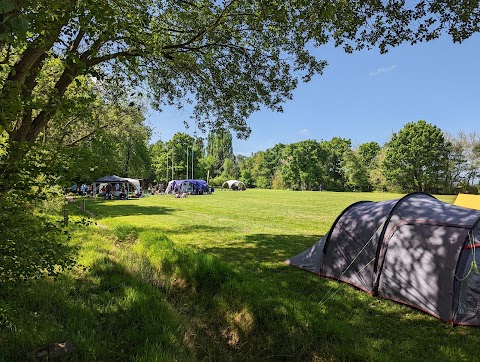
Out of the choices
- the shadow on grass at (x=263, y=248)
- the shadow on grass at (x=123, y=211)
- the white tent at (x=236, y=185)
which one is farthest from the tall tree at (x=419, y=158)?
the shadow on grass at (x=263, y=248)

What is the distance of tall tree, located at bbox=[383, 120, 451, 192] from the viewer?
58250 mm

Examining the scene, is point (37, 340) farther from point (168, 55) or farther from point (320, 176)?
point (320, 176)

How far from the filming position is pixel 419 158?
58.6 meters

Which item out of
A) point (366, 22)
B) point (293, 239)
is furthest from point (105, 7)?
point (293, 239)

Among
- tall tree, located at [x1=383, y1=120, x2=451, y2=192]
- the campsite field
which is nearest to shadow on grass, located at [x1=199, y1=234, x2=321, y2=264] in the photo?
the campsite field

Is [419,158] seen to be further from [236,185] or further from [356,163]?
[236,185]

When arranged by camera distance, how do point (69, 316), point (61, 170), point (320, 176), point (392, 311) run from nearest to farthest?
point (61, 170) → point (69, 316) → point (392, 311) → point (320, 176)

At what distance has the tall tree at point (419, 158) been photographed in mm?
58250

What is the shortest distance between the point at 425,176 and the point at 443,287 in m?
62.1

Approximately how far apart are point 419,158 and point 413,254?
202 ft

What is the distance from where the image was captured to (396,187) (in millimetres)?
62000

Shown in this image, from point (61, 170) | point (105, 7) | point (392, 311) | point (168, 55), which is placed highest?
point (168, 55)

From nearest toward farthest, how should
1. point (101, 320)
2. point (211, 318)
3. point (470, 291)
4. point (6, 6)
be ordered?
point (6, 6)
point (101, 320)
point (470, 291)
point (211, 318)

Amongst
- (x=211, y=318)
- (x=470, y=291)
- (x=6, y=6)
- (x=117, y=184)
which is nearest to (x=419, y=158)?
(x=117, y=184)
